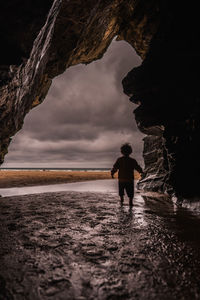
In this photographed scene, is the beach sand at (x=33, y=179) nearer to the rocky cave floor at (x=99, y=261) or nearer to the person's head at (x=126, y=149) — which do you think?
the person's head at (x=126, y=149)

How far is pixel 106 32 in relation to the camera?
1143 cm

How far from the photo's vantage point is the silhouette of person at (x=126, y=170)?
19.7 ft

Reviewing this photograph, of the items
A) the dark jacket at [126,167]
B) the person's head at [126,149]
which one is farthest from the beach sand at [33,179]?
the person's head at [126,149]

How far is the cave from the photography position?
15.7ft

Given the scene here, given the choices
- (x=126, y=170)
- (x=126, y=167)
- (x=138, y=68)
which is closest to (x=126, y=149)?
(x=126, y=167)

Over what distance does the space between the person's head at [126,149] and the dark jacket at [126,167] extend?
17 cm

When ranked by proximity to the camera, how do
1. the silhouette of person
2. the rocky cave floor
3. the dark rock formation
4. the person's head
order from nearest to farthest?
the rocky cave floor → the silhouette of person → the person's head → the dark rock formation

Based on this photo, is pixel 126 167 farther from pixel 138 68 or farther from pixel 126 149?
pixel 138 68

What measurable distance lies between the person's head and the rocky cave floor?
322cm

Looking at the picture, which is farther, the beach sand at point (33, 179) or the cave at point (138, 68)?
the beach sand at point (33, 179)

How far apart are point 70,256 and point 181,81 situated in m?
8.61

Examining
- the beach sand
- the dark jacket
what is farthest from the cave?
the beach sand

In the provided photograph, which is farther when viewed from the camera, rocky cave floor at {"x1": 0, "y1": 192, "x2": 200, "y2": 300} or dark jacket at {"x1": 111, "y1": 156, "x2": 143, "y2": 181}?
dark jacket at {"x1": 111, "y1": 156, "x2": 143, "y2": 181}

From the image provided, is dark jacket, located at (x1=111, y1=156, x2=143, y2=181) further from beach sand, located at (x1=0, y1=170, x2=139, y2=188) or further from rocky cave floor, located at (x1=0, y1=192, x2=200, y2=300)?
beach sand, located at (x1=0, y1=170, x2=139, y2=188)
